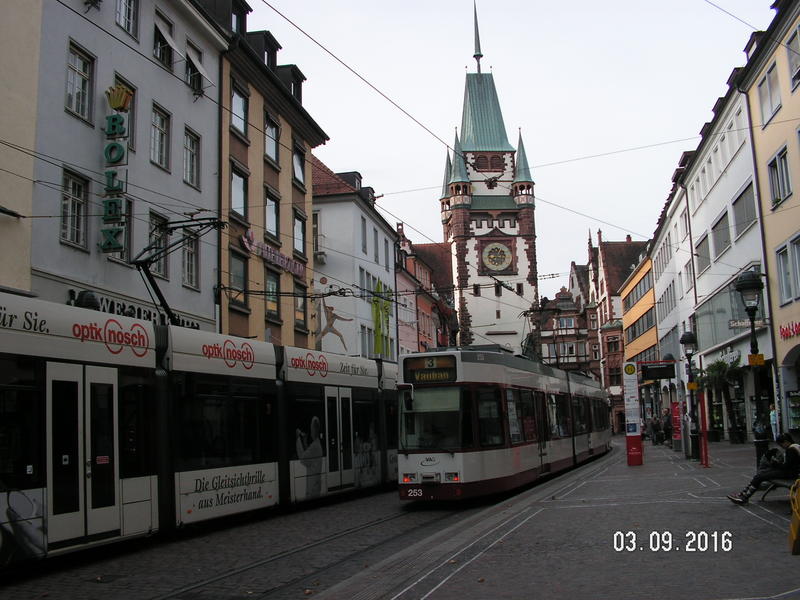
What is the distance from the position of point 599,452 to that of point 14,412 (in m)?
27.3

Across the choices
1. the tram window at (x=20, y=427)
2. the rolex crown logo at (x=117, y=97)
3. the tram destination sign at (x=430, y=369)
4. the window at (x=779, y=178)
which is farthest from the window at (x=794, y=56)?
the tram window at (x=20, y=427)

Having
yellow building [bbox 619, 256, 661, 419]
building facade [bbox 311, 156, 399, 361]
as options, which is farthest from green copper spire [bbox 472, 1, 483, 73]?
building facade [bbox 311, 156, 399, 361]

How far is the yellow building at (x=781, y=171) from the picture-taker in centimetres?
2727

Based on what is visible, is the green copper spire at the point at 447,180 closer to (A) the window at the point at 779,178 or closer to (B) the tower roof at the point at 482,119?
(B) the tower roof at the point at 482,119

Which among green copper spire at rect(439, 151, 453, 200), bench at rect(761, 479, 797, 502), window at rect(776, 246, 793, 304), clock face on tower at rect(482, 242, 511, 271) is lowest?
bench at rect(761, 479, 797, 502)

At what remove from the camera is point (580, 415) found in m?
28.9

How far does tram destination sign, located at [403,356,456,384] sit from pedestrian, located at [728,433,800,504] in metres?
5.94

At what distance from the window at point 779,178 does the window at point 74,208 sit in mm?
21312

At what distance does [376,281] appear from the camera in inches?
1849

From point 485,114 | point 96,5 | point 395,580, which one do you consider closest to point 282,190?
point 96,5

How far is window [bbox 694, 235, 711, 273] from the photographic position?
138 ft

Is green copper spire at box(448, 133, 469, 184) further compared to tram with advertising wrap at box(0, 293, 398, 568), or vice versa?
green copper spire at box(448, 133, 469, 184)

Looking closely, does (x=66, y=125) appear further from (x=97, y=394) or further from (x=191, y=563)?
(x=191, y=563)

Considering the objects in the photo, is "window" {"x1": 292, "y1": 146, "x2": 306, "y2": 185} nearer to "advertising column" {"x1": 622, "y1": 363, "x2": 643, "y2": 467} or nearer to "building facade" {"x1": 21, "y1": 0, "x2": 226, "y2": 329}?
"building facade" {"x1": 21, "y1": 0, "x2": 226, "y2": 329}
